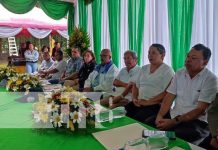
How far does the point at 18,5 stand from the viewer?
236 inches

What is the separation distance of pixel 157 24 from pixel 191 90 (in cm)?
153

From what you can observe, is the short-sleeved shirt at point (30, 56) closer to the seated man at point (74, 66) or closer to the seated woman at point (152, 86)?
the seated man at point (74, 66)

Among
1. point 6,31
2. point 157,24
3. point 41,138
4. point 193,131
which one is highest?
point 6,31

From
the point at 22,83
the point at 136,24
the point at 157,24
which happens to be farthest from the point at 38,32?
the point at 22,83

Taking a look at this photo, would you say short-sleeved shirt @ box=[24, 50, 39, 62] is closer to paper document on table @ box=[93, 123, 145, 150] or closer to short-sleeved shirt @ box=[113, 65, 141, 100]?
short-sleeved shirt @ box=[113, 65, 141, 100]

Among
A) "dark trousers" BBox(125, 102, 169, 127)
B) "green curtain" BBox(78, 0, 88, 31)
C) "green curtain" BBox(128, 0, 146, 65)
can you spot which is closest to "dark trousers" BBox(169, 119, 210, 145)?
"dark trousers" BBox(125, 102, 169, 127)

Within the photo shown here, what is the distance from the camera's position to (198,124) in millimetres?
Answer: 2039

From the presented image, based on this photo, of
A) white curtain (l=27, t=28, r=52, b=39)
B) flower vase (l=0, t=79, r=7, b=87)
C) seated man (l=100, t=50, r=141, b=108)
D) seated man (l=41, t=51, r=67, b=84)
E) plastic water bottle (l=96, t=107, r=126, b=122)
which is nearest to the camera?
plastic water bottle (l=96, t=107, r=126, b=122)

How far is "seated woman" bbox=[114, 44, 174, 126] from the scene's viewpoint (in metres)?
2.60

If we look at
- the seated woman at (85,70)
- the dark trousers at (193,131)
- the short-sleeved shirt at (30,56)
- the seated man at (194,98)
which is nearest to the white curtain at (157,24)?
the seated woman at (85,70)

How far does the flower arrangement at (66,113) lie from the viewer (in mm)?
1510

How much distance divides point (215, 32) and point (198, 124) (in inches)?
41.4

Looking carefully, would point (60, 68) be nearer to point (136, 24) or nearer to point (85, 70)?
point (85, 70)

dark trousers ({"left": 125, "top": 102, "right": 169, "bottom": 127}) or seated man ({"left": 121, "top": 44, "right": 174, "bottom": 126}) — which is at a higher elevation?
seated man ({"left": 121, "top": 44, "right": 174, "bottom": 126})
